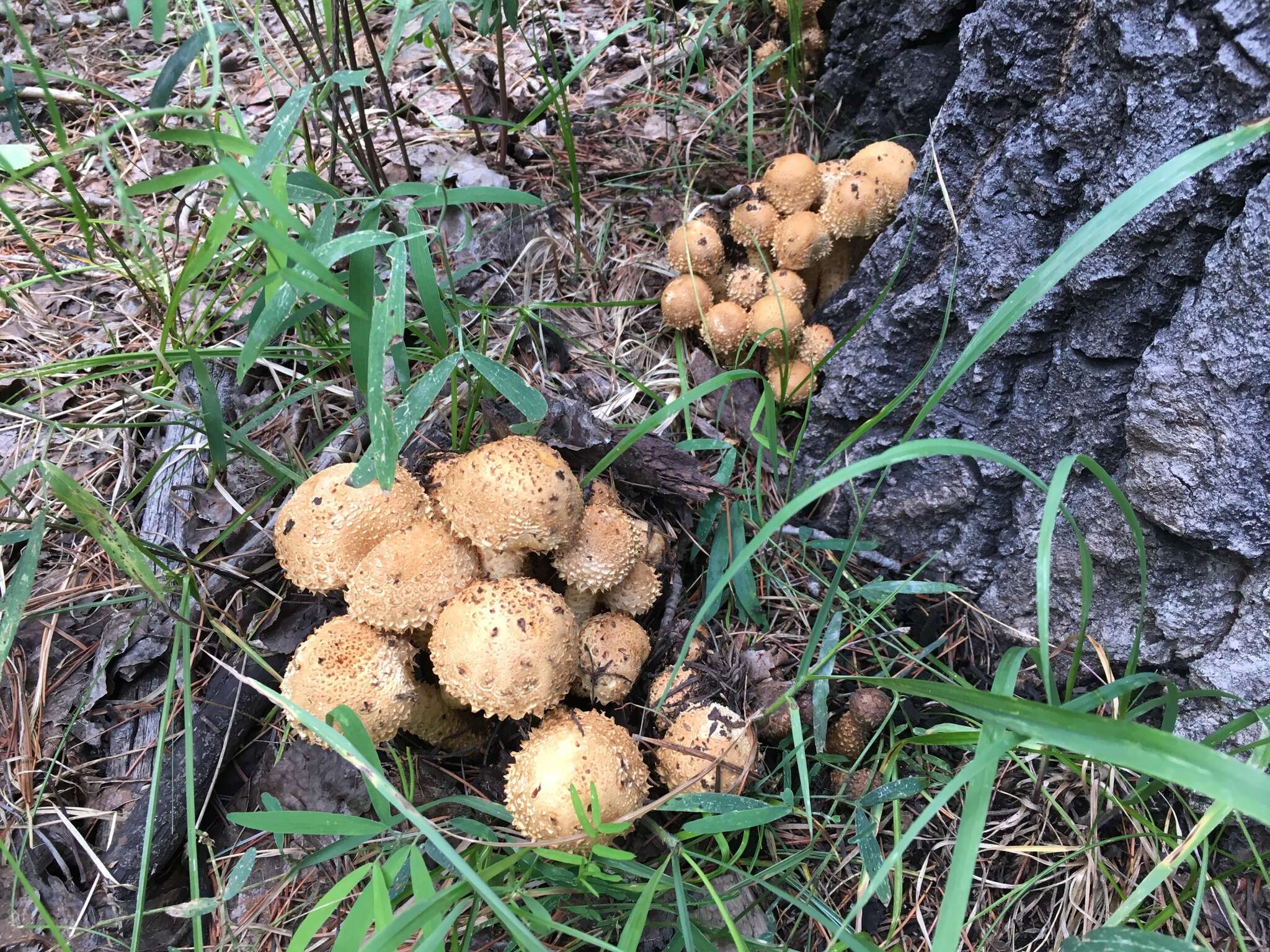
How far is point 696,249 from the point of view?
288cm

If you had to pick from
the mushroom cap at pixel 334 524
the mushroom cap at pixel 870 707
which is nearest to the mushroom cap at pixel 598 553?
the mushroom cap at pixel 334 524

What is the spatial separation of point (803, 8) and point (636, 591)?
2.62 meters

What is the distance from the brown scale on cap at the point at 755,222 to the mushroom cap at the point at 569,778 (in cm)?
186

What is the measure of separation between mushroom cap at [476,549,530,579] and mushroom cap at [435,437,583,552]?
4 cm

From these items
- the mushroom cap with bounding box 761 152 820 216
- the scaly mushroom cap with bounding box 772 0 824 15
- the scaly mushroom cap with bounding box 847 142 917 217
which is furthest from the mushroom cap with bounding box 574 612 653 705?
the scaly mushroom cap with bounding box 772 0 824 15

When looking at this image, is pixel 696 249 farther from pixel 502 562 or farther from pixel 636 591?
pixel 502 562

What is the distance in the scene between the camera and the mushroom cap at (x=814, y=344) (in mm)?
2750

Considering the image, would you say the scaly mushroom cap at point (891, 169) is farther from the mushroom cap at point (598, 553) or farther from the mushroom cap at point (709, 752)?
the mushroom cap at point (709, 752)

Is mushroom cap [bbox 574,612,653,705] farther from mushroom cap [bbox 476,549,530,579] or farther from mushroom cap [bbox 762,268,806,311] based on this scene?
mushroom cap [bbox 762,268,806,311]

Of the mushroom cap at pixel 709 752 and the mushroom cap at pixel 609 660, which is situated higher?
the mushroom cap at pixel 609 660

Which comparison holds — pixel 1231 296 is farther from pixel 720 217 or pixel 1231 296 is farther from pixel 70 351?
pixel 70 351

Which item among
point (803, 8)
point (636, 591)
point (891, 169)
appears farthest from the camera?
point (803, 8)

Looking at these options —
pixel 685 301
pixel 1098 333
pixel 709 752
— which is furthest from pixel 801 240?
pixel 709 752

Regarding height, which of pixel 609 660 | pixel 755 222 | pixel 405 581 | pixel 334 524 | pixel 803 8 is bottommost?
pixel 609 660
